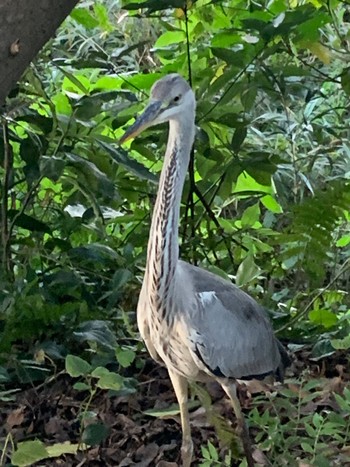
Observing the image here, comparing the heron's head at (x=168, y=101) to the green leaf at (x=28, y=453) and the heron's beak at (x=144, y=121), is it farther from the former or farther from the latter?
the green leaf at (x=28, y=453)

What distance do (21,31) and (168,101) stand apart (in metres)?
0.68

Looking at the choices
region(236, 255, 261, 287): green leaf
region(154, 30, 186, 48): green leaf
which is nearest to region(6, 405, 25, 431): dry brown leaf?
region(236, 255, 261, 287): green leaf

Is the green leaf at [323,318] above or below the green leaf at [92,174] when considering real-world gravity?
below

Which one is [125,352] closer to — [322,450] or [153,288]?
[153,288]

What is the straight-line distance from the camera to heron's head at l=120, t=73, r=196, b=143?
2.02m

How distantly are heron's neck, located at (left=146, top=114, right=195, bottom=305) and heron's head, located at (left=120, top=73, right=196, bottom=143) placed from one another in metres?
0.03

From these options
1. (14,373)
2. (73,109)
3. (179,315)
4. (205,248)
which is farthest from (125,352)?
(205,248)

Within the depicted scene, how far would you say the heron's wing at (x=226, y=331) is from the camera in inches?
83.4

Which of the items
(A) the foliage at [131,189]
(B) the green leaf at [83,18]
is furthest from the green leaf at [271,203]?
(B) the green leaf at [83,18]

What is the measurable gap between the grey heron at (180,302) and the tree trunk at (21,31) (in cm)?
50

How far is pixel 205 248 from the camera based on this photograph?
10.5ft

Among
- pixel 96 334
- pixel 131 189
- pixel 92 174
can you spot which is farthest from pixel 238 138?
pixel 96 334

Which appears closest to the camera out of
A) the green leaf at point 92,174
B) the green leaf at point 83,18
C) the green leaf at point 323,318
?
the green leaf at point 92,174

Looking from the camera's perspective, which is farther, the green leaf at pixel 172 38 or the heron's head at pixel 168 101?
the green leaf at pixel 172 38
